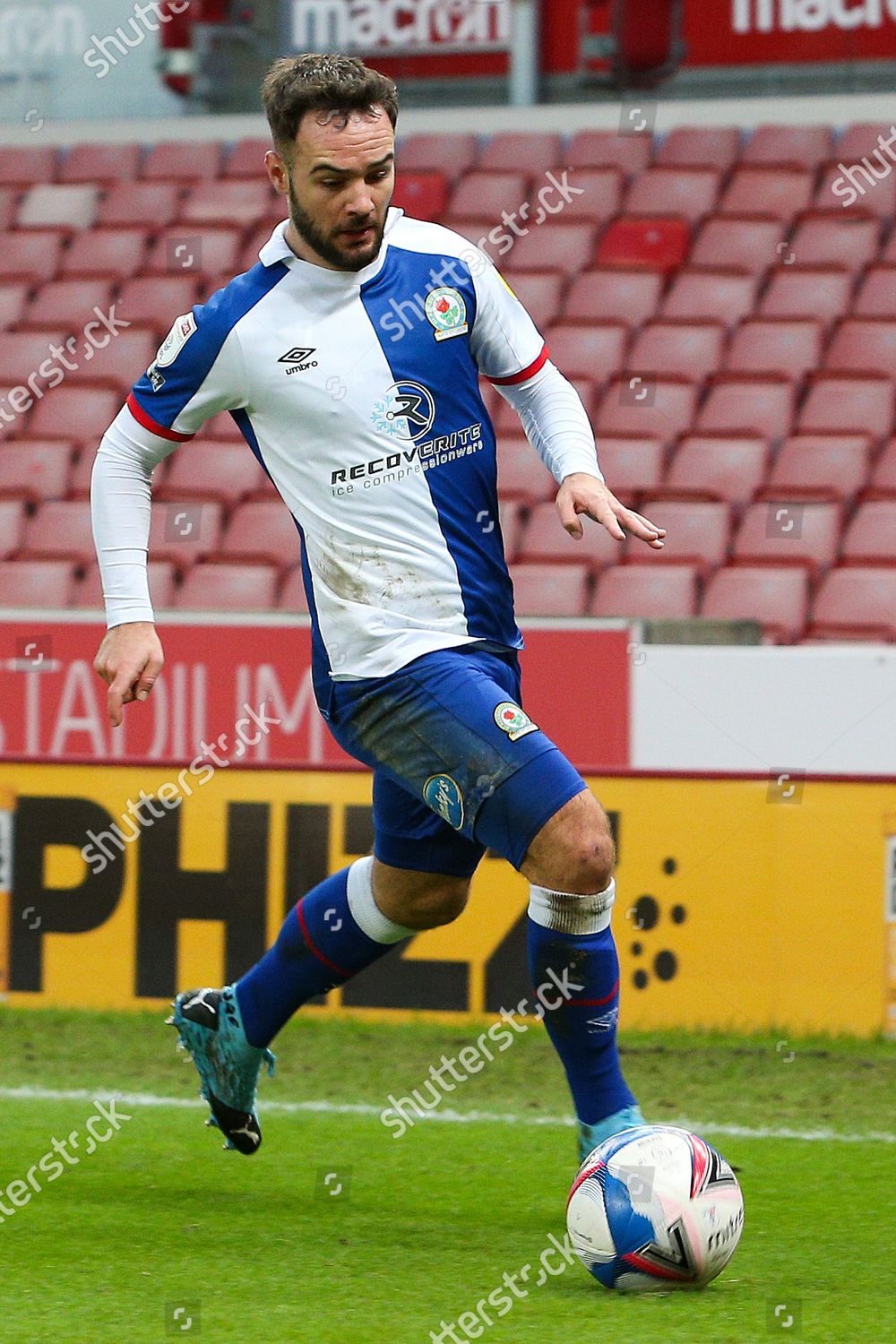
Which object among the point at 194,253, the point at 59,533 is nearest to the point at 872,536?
the point at 59,533

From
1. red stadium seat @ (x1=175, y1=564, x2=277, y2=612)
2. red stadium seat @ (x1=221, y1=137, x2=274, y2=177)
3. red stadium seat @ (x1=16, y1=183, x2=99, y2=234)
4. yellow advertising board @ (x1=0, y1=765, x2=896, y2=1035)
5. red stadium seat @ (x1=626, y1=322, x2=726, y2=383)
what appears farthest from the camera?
red stadium seat @ (x1=16, y1=183, x2=99, y2=234)

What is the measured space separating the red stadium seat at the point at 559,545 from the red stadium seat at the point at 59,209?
462cm

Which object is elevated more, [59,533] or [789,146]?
[789,146]

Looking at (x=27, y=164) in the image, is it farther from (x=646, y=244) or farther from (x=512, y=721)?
(x=512, y=721)

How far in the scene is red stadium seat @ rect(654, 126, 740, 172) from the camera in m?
11.3

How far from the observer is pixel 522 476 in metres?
9.59

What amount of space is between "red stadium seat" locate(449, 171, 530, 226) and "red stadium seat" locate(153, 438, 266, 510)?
199 centimetres

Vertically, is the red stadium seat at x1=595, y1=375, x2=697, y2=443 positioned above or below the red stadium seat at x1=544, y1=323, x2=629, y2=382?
below

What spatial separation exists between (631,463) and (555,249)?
2169mm

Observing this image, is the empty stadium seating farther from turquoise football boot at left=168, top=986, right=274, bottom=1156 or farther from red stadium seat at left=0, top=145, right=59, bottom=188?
turquoise football boot at left=168, top=986, right=274, bottom=1156

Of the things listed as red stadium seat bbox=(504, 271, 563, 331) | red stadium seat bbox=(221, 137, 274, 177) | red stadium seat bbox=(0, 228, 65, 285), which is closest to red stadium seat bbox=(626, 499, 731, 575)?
red stadium seat bbox=(504, 271, 563, 331)

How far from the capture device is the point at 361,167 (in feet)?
11.4

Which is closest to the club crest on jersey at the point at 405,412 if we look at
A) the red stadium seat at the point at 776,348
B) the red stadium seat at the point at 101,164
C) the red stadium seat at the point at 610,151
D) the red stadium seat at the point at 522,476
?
the red stadium seat at the point at 522,476

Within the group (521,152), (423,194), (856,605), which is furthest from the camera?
(521,152)
